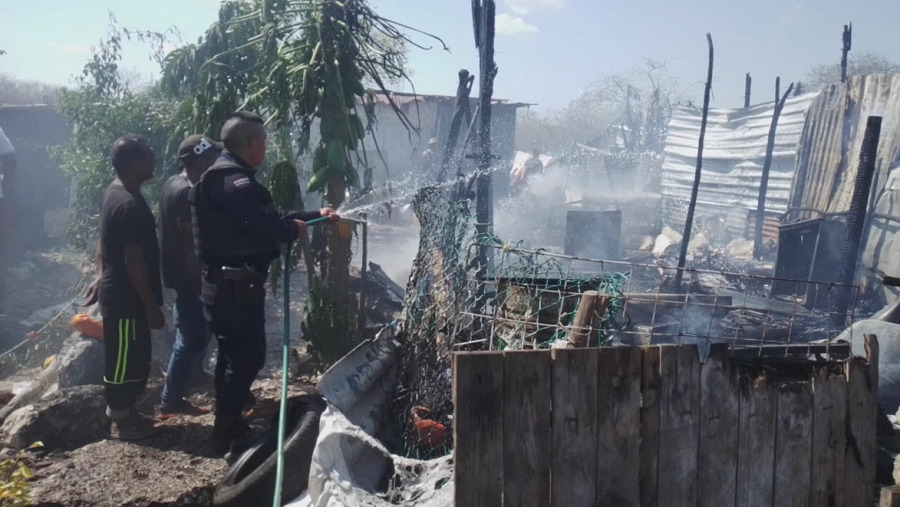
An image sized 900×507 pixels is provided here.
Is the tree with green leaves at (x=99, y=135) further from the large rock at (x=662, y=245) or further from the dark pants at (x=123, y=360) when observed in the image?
the large rock at (x=662, y=245)

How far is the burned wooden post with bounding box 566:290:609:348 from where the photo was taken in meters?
3.29

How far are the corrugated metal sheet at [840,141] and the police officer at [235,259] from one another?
943cm

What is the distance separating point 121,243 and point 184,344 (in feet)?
2.69

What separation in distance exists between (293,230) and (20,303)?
6.57 meters

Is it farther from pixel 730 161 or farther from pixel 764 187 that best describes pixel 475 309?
pixel 730 161

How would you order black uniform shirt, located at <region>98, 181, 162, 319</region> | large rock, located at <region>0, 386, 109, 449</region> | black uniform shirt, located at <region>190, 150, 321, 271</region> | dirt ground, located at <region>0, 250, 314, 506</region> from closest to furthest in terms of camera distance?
1. dirt ground, located at <region>0, 250, 314, 506</region>
2. black uniform shirt, located at <region>190, 150, 321, 271</region>
3. large rock, located at <region>0, 386, 109, 449</region>
4. black uniform shirt, located at <region>98, 181, 162, 319</region>

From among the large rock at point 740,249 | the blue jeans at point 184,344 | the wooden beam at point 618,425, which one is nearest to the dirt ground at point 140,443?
the blue jeans at point 184,344

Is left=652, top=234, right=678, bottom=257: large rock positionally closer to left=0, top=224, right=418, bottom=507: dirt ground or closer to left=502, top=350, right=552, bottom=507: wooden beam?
left=0, top=224, right=418, bottom=507: dirt ground

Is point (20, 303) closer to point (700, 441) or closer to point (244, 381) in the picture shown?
point (244, 381)

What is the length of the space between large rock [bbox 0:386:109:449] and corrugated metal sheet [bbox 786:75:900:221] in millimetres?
10087

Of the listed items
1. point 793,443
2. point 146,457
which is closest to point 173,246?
point 146,457

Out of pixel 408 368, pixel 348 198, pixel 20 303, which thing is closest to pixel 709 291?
pixel 348 198

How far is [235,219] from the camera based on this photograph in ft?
11.8

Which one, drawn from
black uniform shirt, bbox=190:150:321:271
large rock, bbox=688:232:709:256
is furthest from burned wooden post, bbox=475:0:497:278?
large rock, bbox=688:232:709:256
